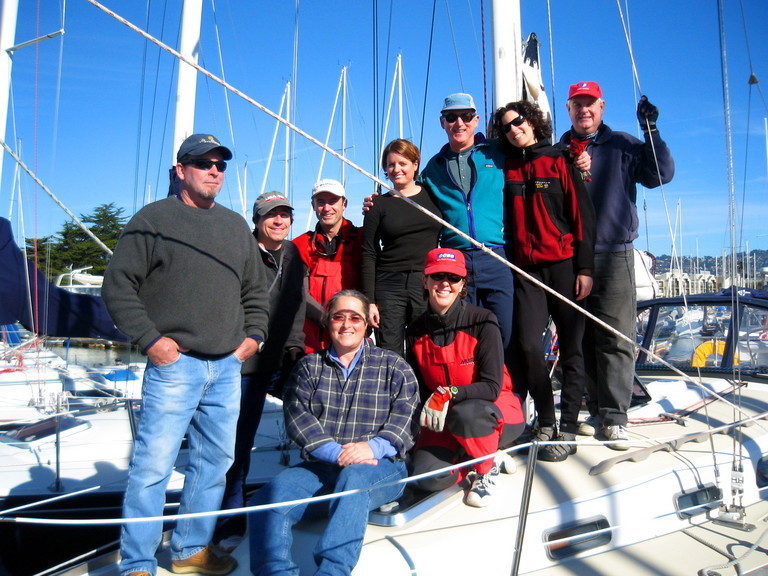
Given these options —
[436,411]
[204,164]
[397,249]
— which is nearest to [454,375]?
[436,411]

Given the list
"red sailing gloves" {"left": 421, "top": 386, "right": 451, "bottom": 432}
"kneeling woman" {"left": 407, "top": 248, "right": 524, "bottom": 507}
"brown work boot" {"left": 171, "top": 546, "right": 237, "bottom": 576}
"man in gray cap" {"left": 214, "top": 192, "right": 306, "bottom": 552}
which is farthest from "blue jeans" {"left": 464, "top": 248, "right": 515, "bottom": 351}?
"brown work boot" {"left": 171, "top": 546, "right": 237, "bottom": 576}

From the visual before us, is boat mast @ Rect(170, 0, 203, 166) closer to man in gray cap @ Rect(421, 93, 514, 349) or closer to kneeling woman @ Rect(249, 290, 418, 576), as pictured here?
man in gray cap @ Rect(421, 93, 514, 349)

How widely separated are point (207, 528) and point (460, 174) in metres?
2.31

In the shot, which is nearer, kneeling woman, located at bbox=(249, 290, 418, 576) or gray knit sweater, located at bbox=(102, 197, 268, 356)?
gray knit sweater, located at bbox=(102, 197, 268, 356)

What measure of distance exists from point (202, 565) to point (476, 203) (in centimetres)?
234

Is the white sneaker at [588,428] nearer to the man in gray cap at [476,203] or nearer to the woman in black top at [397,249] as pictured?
the man in gray cap at [476,203]

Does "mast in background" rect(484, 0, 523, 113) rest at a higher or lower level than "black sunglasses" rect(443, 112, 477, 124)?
higher

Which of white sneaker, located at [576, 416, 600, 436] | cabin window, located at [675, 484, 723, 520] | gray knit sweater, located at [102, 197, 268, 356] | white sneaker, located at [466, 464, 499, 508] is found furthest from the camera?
white sneaker, located at [576, 416, 600, 436]

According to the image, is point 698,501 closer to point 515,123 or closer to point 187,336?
point 515,123

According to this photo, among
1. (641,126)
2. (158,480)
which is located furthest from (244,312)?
(641,126)

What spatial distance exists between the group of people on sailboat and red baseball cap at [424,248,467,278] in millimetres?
11

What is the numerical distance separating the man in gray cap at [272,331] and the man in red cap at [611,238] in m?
1.74

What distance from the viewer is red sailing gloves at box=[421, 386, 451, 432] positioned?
2934mm

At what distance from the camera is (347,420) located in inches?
115
